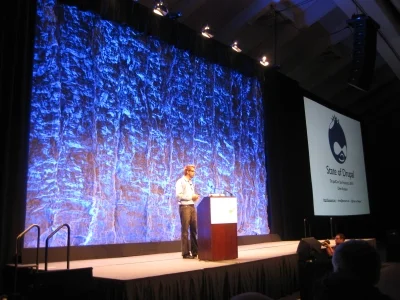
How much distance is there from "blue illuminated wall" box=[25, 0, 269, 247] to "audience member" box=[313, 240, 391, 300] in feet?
14.3

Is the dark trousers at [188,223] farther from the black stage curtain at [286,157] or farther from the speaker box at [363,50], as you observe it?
the black stage curtain at [286,157]

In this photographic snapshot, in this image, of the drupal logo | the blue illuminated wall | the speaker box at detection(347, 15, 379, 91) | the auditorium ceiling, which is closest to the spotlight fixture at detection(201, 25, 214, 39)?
the blue illuminated wall

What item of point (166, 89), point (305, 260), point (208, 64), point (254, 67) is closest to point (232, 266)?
point (305, 260)

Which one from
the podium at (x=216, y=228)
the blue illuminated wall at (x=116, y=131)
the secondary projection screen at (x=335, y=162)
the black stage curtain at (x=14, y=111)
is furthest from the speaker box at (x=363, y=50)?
the black stage curtain at (x=14, y=111)

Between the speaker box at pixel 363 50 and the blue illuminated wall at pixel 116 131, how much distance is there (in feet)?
8.35

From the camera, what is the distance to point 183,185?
5367mm

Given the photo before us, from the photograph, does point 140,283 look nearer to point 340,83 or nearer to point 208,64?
point 208,64

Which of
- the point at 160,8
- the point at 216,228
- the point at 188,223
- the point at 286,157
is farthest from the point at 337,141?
the point at 216,228

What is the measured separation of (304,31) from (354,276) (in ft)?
29.2

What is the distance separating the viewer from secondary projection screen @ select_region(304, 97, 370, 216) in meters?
9.50

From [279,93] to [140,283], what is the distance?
22.3ft

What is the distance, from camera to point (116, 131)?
6102 mm

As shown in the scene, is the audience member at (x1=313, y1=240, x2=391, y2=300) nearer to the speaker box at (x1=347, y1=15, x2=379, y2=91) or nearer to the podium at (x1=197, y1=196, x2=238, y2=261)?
the podium at (x1=197, y1=196, x2=238, y2=261)

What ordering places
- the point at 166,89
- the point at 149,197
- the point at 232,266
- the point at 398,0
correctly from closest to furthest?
the point at 232,266 < the point at 149,197 < the point at 166,89 < the point at 398,0
